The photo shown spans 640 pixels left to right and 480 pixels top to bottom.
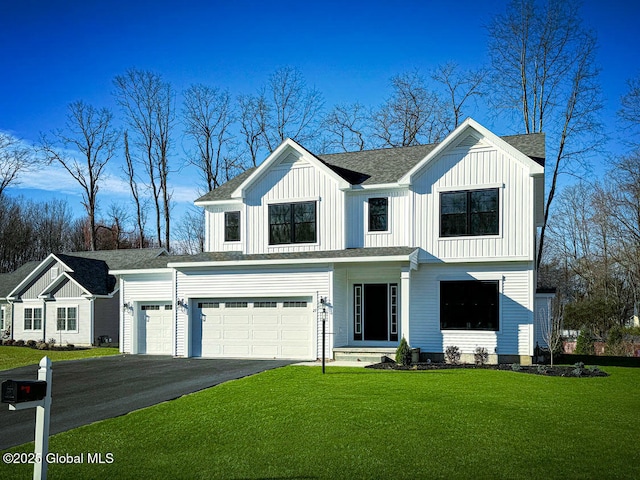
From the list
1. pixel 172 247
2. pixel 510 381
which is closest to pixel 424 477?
pixel 510 381

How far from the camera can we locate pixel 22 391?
20.6ft

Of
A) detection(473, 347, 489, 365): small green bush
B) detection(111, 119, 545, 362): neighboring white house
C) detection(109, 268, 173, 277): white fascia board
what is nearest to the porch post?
detection(111, 119, 545, 362): neighboring white house

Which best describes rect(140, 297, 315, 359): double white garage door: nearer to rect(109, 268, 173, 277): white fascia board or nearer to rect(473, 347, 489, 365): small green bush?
rect(109, 268, 173, 277): white fascia board

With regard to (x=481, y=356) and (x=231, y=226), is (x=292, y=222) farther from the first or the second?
(x=481, y=356)

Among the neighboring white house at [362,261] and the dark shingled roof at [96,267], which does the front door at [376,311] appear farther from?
the dark shingled roof at [96,267]

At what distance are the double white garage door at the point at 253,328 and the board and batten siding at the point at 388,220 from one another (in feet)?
9.81

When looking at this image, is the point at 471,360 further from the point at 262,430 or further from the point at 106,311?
the point at 106,311

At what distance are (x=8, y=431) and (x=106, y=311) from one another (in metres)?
23.8

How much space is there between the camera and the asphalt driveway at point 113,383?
12.0 m

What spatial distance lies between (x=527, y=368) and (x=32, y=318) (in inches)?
1088

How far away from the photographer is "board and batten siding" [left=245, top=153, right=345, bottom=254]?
23.5 meters

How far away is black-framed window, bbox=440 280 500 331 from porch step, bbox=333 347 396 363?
6.88 ft

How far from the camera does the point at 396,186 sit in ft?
74.4

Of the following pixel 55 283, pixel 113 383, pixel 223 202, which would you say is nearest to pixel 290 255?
pixel 223 202
